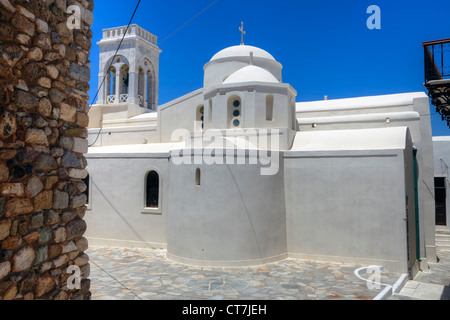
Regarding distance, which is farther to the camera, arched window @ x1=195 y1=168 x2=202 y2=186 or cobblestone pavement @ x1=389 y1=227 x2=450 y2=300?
arched window @ x1=195 y1=168 x2=202 y2=186

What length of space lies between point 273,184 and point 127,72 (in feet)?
41.8

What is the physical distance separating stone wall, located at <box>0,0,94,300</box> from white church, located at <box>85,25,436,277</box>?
6314 millimetres

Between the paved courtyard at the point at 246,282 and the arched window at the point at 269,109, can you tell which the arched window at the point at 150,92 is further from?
the paved courtyard at the point at 246,282

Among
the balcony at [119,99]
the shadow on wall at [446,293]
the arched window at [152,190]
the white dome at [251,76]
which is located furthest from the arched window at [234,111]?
the balcony at [119,99]

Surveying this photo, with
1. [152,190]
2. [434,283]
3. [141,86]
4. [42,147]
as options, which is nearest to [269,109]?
[152,190]

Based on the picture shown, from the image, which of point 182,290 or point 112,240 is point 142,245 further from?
point 182,290

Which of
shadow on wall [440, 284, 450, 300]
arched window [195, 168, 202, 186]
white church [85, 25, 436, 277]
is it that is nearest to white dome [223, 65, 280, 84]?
white church [85, 25, 436, 277]

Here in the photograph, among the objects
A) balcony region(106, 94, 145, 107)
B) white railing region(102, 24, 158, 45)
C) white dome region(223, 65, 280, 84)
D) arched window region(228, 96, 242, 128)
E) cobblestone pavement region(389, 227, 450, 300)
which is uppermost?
white railing region(102, 24, 158, 45)

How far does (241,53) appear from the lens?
16469mm

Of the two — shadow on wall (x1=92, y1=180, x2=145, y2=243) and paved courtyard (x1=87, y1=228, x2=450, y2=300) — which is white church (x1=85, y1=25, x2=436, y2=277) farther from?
paved courtyard (x1=87, y1=228, x2=450, y2=300)

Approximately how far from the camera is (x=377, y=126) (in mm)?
12695

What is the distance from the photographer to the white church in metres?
10.1

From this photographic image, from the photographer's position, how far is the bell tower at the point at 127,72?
19.1m
